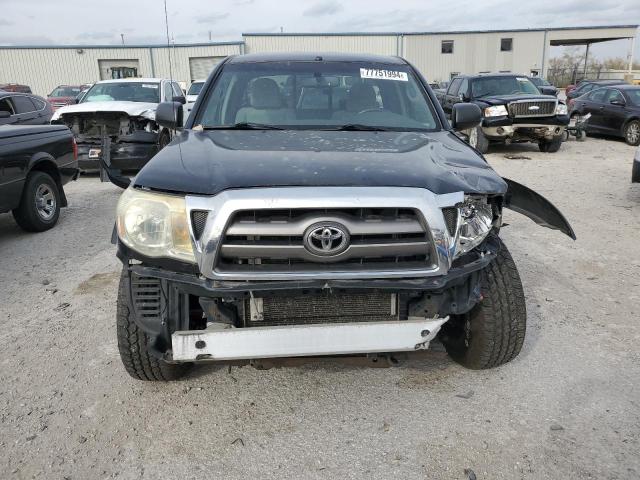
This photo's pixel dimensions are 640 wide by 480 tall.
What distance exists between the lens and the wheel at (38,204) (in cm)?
627

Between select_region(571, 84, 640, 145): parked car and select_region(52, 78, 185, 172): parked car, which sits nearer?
select_region(52, 78, 185, 172): parked car

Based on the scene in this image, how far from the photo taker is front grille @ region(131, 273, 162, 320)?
2.56 m

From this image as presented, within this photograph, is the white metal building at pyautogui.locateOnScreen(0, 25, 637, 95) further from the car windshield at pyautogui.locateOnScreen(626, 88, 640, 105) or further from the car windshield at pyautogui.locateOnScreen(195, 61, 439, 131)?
the car windshield at pyautogui.locateOnScreen(195, 61, 439, 131)

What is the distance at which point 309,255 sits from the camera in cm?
237

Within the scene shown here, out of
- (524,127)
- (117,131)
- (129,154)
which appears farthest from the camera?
(524,127)

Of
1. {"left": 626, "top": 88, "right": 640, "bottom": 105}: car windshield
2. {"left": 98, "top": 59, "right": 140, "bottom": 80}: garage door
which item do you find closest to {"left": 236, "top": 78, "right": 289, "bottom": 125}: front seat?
{"left": 626, "top": 88, "right": 640, "bottom": 105}: car windshield

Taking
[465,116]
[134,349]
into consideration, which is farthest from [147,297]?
[465,116]

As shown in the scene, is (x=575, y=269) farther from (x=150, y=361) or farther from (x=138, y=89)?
(x=138, y=89)

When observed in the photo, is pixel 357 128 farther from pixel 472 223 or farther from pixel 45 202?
pixel 45 202

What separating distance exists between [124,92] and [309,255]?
32.9ft

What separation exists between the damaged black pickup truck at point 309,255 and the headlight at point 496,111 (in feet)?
31.3

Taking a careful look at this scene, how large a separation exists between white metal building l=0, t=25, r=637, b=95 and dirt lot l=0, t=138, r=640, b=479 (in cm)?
3580

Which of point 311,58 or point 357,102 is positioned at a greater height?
point 311,58

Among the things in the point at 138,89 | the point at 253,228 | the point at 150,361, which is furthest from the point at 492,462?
the point at 138,89
